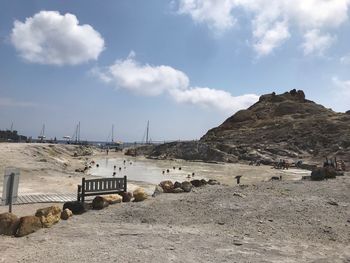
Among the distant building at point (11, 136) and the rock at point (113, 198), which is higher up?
the distant building at point (11, 136)

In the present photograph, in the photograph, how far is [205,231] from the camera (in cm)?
1232

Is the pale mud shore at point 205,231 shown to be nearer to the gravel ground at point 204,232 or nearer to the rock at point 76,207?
the gravel ground at point 204,232

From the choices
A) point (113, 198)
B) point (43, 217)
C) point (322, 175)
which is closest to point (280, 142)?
point (322, 175)

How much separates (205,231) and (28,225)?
5.17 metres

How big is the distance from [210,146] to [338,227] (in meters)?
69.7

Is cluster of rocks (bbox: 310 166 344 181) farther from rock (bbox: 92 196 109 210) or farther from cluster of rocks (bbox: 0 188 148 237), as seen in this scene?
rock (bbox: 92 196 109 210)

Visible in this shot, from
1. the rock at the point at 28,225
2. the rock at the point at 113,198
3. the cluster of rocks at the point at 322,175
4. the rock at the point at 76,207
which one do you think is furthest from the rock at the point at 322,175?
the rock at the point at 28,225

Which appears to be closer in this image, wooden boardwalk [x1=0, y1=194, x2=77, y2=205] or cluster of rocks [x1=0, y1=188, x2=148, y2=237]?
cluster of rocks [x1=0, y1=188, x2=148, y2=237]

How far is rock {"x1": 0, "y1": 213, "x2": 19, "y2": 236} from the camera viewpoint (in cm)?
1105

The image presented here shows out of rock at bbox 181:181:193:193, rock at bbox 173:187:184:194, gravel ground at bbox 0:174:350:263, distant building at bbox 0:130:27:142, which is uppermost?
distant building at bbox 0:130:27:142

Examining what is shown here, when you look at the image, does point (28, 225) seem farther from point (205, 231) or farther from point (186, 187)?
point (186, 187)

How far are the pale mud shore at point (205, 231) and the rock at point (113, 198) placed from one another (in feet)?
1.89

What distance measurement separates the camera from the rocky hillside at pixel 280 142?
244ft

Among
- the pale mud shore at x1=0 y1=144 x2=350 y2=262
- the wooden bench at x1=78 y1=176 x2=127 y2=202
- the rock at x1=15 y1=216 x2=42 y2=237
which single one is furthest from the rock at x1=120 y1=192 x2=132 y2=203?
the rock at x1=15 y1=216 x2=42 y2=237
